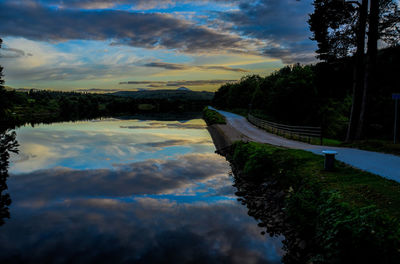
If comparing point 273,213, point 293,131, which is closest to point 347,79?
point 293,131

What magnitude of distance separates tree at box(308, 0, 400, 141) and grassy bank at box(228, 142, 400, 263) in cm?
Answer: 786

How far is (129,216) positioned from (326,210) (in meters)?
6.98

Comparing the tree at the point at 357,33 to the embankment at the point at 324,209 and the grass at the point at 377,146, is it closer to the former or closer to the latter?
the grass at the point at 377,146

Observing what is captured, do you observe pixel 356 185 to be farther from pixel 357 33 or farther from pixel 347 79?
pixel 347 79

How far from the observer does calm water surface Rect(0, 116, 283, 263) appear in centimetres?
802

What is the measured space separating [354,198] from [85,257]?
7416mm

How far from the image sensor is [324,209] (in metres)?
7.38

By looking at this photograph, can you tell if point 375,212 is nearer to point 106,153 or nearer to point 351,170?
point 351,170

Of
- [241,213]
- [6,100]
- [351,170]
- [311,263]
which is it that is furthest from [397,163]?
[6,100]

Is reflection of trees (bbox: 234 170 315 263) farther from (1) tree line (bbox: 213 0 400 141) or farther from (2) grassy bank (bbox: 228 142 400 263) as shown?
(1) tree line (bbox: 213 0 400 141)

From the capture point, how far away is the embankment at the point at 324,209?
5609mm

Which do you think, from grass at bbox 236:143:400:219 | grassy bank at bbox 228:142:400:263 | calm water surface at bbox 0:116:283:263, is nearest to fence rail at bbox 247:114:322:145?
calm water surface at bbox 0:116:283:263

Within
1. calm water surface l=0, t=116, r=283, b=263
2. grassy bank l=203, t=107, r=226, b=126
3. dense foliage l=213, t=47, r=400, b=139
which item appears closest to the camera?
calm water surface l=0, t=116, r=283, b=263

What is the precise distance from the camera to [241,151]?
18.5 metres
